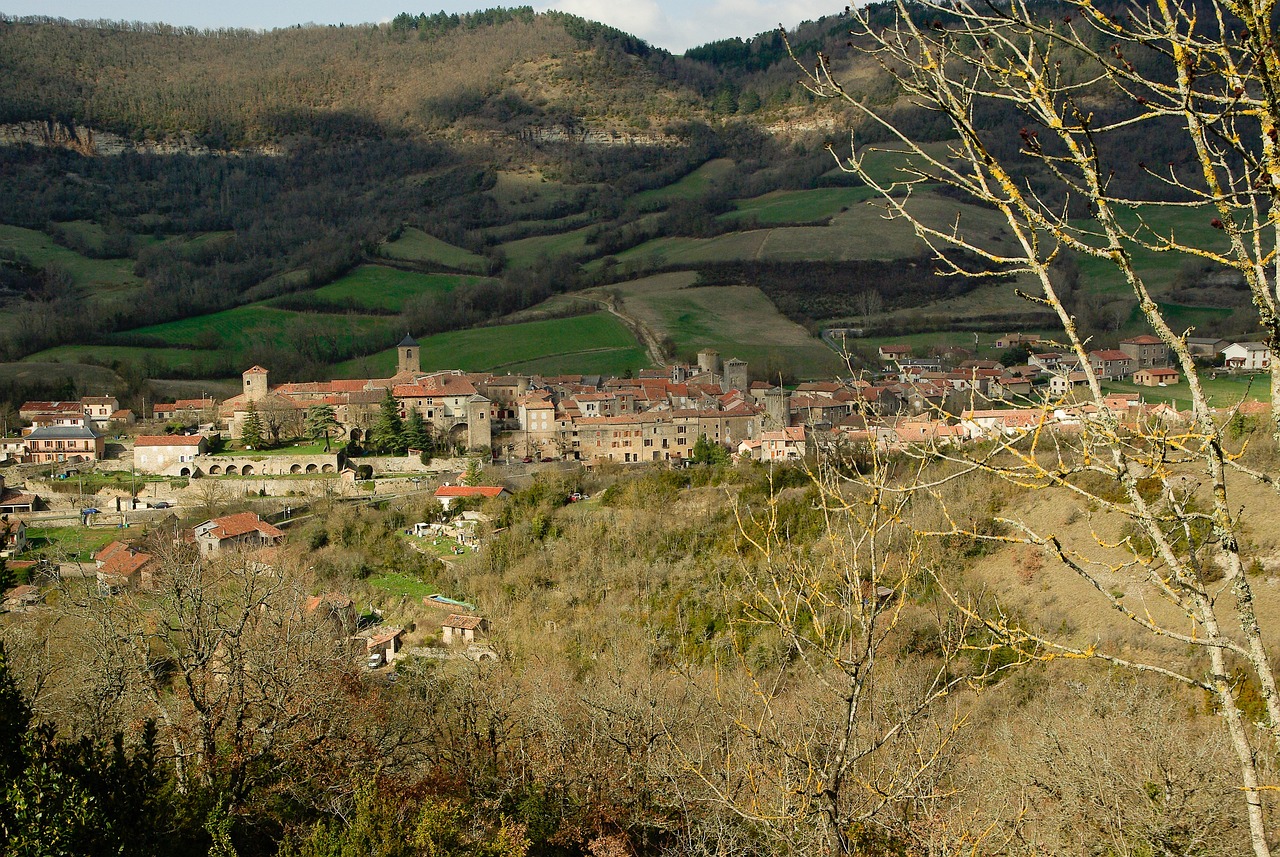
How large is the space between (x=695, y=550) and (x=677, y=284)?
2306 inches

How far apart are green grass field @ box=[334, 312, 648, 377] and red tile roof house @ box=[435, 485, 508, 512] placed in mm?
24449

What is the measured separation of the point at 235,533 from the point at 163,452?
503 inches

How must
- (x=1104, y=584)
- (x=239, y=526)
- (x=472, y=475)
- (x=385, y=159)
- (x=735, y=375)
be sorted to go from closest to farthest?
1. (x=1104, y=584)
2. (x=239, y=526)
3. (x=472, y=475)
4. (x=735, y=375)
5. (x=385, y=159)

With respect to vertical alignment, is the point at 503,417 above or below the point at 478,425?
below

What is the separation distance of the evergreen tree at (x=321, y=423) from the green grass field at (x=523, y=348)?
15847 mm

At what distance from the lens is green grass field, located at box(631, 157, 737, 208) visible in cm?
11931

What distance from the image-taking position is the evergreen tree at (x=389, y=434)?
1730 inches

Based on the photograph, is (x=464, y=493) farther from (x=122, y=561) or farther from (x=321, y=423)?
(x=321, y=423)

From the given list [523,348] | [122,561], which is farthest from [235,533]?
[523,348]

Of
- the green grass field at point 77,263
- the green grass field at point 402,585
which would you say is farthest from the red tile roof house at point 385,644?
the green grass field at point 77,263

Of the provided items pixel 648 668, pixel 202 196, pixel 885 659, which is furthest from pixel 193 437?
pixel 202 196

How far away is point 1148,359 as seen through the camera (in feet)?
166

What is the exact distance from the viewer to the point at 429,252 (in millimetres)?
101500

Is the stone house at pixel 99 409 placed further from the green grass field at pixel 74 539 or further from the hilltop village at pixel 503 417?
the green grass field at pixel 74 539
